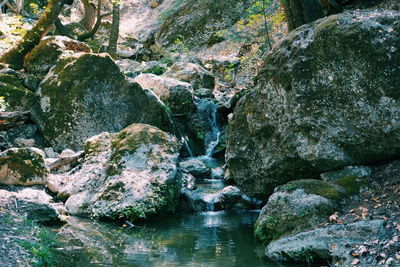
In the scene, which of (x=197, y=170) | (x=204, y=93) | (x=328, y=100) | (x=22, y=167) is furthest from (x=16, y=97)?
(x=328, y=100)

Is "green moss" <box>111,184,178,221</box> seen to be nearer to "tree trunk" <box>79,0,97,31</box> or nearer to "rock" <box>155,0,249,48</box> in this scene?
"rock" <box>155,0,249,48</box>

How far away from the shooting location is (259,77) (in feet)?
27.7

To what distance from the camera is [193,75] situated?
16.8m

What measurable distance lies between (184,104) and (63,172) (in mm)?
5448

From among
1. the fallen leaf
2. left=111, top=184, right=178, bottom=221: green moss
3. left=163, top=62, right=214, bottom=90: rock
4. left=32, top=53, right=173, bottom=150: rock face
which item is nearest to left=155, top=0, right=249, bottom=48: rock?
left=163, top=62, right=214, bottom=90: rock

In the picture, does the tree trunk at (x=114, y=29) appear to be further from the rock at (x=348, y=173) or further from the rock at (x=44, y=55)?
the rock at (x=348, y=173)

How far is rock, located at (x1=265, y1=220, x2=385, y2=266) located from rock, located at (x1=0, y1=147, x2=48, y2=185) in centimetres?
519

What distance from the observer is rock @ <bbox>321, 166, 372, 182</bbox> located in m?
7.19

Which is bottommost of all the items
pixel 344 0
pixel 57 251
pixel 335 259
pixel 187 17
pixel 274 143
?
pixel 335 259

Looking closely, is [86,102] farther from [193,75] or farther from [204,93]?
[193,75]

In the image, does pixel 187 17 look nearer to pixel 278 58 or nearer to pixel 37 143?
pixel 37 143

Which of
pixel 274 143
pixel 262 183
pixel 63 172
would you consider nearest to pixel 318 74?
pixel 274 143

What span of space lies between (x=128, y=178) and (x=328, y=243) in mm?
4213

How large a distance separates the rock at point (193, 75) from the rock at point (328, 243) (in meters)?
11.2
